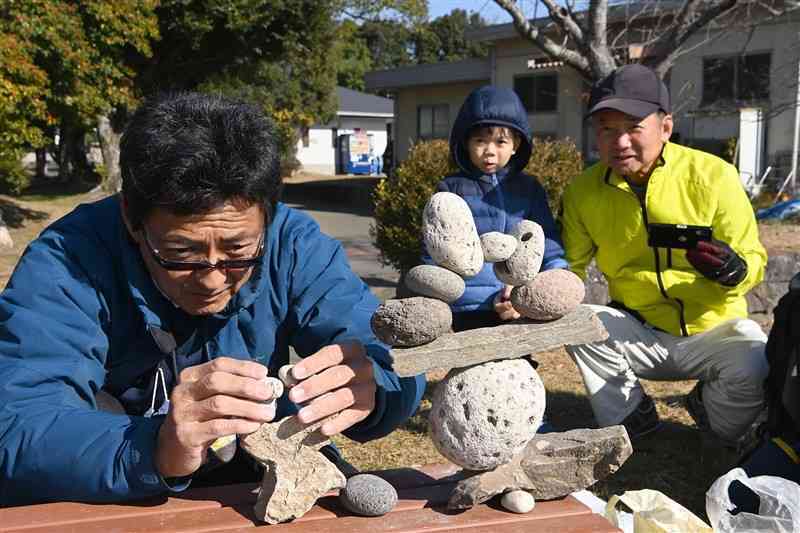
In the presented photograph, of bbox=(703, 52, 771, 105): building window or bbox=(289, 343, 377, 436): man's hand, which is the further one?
bbox=(703, 52, 771, 105): building window

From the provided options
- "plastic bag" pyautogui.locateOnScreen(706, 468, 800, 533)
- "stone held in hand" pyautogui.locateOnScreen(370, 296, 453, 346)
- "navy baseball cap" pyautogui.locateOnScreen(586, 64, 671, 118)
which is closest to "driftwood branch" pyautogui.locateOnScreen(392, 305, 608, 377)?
"stone held in hand" pyautogui.locateOnScreen(370, 296, 453, 346)

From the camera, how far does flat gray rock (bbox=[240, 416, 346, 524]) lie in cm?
176

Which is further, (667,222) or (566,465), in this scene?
(667,222)

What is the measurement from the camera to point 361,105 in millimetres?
38500

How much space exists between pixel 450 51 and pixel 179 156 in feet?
179

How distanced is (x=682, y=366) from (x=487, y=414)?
230 cm

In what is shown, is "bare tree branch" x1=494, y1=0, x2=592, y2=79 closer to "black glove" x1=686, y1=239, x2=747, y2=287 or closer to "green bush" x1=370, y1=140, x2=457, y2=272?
"green bush" x1=370, y1=140, x2=457, y2=272

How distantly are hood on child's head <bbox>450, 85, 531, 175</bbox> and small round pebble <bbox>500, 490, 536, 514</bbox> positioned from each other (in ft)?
6.23

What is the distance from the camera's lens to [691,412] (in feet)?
13.4

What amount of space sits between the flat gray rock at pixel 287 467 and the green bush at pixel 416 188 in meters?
5.11

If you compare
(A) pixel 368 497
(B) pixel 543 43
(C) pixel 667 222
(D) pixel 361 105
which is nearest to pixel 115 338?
(A) pixel 368 497

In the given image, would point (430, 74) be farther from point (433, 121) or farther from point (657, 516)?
point (657, 516)

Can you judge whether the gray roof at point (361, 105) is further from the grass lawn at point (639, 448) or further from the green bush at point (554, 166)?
the grass lawn at point (639, 448)

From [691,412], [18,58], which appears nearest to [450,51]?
[18,58]
